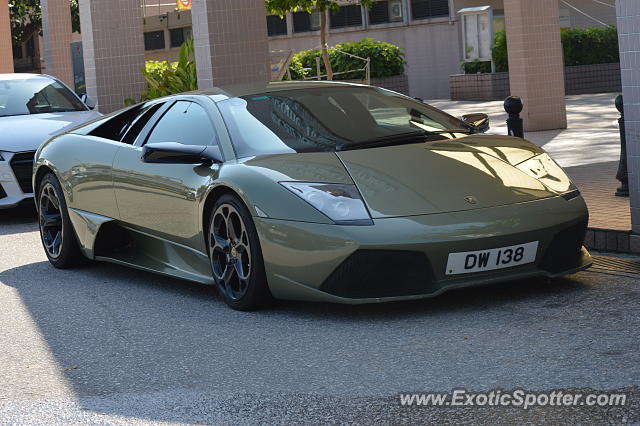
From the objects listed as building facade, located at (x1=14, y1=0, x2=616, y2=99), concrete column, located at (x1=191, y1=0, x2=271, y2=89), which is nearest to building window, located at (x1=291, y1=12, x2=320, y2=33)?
building facade, located at (x1=14, y1=0, x2=616, y2=99)

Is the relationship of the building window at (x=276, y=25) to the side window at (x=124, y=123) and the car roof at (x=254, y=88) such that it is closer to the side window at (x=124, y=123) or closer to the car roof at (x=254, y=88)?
the side window at (x=124, y=123)

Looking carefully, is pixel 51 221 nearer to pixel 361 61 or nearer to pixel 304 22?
pixel 361 61

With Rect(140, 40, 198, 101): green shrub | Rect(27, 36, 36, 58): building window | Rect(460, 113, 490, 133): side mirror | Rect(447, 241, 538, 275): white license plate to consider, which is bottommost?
Rect(447, 241, 538, 275): white license plate

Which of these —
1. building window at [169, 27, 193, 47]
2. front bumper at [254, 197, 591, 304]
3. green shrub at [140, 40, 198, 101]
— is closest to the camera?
front bumper at [254, 197, 591, 304]

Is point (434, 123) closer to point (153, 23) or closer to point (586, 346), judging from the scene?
point (586, 346)

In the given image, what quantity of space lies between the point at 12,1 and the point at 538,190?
33.5m

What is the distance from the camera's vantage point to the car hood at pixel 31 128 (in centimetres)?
1089

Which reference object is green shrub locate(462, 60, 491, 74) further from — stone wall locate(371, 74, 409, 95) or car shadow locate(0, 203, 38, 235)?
car shadow locate(0, 203, 38, 235)

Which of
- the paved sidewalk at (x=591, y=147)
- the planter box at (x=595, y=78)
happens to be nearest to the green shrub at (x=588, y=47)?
the planter box at (x=595, y=78)

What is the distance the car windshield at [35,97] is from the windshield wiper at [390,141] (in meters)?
6.85

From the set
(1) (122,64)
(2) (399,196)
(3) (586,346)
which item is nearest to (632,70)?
(2) (399,196)

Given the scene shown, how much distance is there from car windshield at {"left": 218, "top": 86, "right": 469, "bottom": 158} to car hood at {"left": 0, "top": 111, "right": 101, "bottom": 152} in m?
4.22

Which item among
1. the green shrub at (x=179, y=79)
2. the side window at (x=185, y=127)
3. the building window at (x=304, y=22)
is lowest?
the side window at (x=185, y=127)

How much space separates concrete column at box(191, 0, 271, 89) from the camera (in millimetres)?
13117
